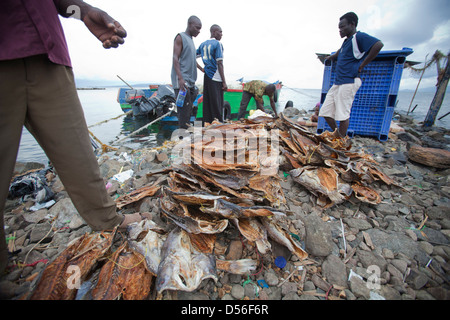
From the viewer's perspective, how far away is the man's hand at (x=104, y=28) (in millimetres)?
1529

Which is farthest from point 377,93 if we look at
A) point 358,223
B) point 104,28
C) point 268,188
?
point 104,28

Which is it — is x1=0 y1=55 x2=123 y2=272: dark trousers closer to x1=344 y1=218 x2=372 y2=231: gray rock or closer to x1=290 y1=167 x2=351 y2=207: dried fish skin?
x1=290 y1=167 x2=351 y2=207: dried fish skin

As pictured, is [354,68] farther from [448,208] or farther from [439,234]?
[439,234]

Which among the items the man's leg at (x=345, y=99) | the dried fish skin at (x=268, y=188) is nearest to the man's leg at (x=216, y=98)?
the man's leg at (x=345, y=99)

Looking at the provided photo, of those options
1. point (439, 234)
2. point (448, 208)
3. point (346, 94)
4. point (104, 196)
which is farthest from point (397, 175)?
point (104, 196)

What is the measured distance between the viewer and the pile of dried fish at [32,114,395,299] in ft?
4.95

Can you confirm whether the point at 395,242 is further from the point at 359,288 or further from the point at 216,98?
the point at 216,98

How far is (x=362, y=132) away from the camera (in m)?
5.15

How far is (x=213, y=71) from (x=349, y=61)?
3.21 m

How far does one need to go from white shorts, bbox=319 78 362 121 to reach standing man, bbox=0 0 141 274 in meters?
4.27

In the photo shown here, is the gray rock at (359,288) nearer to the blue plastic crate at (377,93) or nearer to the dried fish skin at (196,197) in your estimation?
the dried fish skin at (196,197)

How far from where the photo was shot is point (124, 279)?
1.50 metres
